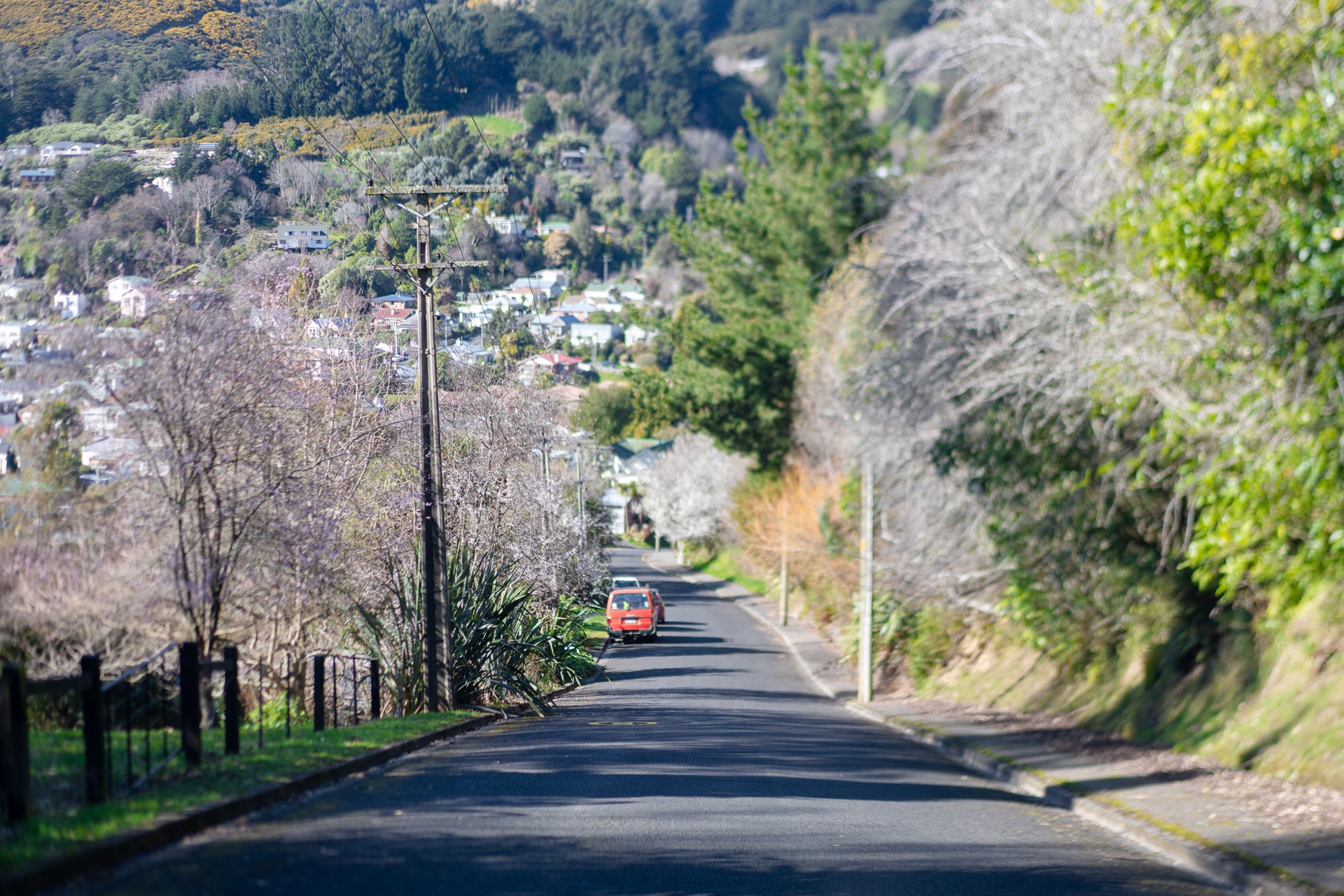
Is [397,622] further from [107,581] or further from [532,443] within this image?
[532,443]

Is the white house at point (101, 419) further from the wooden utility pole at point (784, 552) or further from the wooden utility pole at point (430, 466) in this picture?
the wooden utility pole at point (784, 552)

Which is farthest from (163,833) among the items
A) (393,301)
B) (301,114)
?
(393,301)

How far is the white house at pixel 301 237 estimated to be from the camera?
62.5ft

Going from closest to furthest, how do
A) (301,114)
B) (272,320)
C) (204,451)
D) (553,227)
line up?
(204,451) → (272,320) → (301,114) → (553,227)

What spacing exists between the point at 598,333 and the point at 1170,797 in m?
48.1

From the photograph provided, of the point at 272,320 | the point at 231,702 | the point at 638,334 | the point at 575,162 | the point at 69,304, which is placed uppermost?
the point at 575,162

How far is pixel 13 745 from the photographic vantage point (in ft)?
23.1

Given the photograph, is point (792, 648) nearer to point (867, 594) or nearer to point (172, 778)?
point (867, 594)

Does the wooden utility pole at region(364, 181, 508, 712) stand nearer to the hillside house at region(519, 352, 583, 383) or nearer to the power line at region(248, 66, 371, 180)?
the power line at region(248, 66, 371, 180)

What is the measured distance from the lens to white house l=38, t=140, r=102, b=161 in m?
14.4

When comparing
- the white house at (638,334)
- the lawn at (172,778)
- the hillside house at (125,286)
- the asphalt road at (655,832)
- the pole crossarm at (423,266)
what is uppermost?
the white house at (638,334)

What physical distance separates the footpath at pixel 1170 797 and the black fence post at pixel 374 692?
8.48 metres

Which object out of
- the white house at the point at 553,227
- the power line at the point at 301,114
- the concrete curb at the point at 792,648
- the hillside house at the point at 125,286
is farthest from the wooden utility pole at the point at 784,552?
the hillside house at the point at 125,286

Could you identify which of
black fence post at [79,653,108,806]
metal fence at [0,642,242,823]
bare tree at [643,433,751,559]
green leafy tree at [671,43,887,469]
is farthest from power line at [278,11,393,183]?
bare tree at [643,433,751,559]
